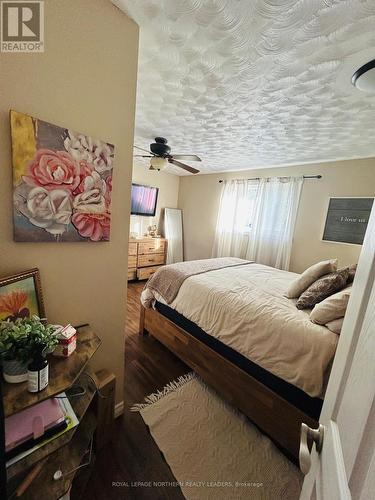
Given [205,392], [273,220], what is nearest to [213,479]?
[205,392]

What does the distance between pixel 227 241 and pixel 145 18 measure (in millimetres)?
3496

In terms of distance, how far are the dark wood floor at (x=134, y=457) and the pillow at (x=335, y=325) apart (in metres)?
1.28

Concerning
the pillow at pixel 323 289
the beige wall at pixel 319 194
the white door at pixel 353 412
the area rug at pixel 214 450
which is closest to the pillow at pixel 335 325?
the pillow at pixel 323 289

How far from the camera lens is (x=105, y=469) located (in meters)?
1.19

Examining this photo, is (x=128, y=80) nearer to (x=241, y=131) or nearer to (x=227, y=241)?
(x=241, y=131)

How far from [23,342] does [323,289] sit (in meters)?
1.90

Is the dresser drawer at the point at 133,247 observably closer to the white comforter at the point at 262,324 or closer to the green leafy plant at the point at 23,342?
the white comforter at the point at 262,324

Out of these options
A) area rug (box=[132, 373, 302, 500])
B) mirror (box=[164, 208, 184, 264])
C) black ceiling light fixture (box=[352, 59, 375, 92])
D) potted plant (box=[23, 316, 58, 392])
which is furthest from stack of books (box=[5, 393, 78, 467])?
mirror (box=[164, 208, 184, 264])

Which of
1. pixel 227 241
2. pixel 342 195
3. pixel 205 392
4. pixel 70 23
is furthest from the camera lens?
pixel 227 241

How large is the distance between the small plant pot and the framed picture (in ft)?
0.64

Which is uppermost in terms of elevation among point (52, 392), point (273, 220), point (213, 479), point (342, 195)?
point (342, 195)

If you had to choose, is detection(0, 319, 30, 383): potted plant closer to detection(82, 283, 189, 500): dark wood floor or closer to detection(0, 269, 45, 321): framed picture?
detection(0, 269, 45, 321): framed picture

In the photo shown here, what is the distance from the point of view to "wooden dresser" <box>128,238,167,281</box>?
4.12 m

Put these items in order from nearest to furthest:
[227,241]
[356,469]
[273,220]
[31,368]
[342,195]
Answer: [356,469]
[31,368]
[342,195]
[273,220]
[227,241]
